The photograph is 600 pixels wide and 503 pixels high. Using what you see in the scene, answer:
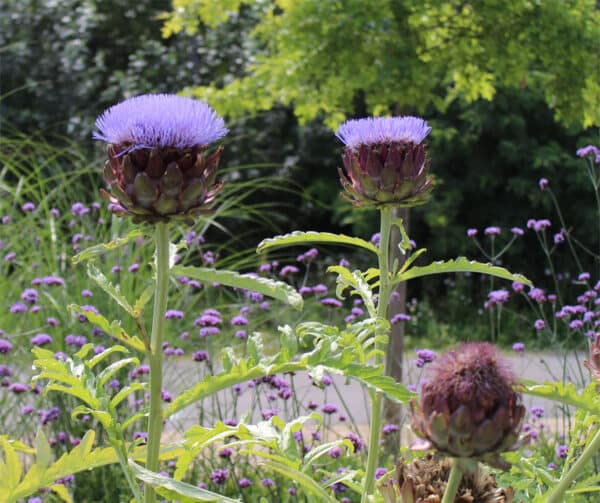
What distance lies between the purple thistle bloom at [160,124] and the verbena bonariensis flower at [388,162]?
1.15 ft

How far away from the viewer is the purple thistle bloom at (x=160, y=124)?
4.31 feet

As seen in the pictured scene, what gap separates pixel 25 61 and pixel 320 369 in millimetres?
6515

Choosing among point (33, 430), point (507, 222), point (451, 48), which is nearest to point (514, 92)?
point (507, 222)

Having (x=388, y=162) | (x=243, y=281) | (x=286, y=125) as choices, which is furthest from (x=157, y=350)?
(x=286, y=125)

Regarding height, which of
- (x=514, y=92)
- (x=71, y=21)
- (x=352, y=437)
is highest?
(x=71, y=21)

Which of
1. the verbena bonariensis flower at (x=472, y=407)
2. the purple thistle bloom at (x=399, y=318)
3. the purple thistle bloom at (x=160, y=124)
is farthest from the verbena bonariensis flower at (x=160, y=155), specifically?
the purple thistle bloom at (x=399, y=318)

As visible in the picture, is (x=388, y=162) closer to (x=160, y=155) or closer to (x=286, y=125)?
(x=160, y=155)

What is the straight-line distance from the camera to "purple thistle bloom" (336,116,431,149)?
5.24 feet

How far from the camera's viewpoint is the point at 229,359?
1314mm

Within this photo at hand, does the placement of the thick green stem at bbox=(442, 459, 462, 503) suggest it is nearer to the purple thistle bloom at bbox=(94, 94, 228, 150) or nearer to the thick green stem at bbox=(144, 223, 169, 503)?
the thick green stem at bbox=(144, 223, 169, 503)

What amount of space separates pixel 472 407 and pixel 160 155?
1.99 ft

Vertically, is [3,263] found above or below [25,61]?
below

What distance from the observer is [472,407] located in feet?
3.23

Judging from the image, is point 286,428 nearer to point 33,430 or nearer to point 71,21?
point 33,430
